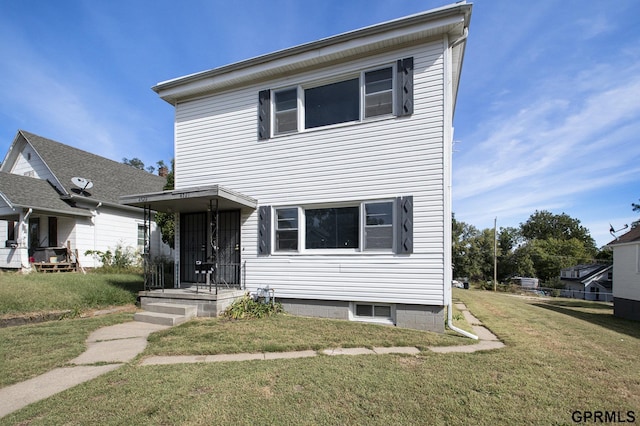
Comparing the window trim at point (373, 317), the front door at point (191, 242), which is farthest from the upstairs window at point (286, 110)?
the window trim at point (373, 317)

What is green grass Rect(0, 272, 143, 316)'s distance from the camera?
735 centimetres

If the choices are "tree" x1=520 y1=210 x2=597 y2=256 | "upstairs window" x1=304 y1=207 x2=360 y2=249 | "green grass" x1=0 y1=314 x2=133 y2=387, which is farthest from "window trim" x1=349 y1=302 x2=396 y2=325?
"tree" x1=520 y1=210 x2=597 y2=256

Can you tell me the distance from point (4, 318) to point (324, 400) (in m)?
7.61

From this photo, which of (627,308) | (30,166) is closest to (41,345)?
(30,166)

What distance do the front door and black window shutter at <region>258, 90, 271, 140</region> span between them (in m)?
3.02

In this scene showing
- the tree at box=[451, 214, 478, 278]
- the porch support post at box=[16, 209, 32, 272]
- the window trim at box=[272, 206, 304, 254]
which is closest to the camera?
the window trim at box=[272, 206, 304, 254]

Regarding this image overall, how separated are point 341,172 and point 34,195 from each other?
14065mm

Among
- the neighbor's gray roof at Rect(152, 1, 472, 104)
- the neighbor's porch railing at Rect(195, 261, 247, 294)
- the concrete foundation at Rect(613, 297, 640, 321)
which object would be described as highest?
the neighbor's gray roof at Rect(152, 1, 472, 104)

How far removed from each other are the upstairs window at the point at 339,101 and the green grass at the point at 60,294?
6.37m

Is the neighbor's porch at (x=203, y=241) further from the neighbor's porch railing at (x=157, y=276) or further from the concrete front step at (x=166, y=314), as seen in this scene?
the concrete front step at (x=166, y=314)

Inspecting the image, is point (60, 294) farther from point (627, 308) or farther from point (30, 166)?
point (627, 308)

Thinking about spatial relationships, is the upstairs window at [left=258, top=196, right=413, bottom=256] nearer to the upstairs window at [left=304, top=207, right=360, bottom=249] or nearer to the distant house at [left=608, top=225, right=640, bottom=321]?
the upstairs window at [left=304, top=207, right=360, bottom=249]

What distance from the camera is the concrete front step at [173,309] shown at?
6.98 m

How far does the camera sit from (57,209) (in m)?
13.0
